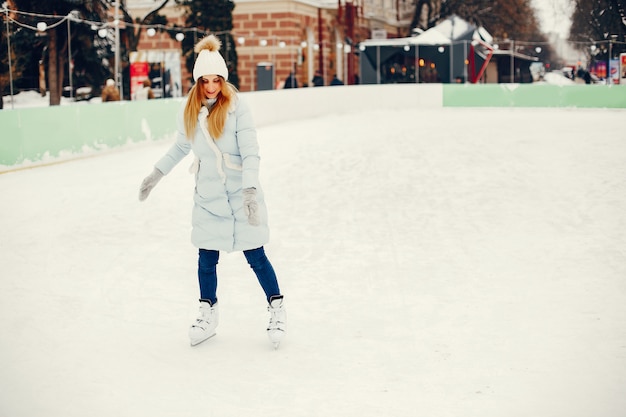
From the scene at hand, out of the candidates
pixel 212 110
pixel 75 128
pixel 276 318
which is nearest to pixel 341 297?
pixel 276 318

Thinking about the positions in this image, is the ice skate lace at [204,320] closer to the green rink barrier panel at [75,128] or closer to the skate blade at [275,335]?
the skate blade at [275,335]

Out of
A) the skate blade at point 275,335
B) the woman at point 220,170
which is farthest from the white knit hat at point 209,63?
the skate blade at point 275,335

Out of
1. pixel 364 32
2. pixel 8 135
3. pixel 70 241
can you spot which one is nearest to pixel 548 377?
pixel 70 241

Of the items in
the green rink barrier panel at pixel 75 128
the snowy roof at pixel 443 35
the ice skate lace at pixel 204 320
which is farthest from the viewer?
the snowy roof at pixel 443 35

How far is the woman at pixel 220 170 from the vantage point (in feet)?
15.6

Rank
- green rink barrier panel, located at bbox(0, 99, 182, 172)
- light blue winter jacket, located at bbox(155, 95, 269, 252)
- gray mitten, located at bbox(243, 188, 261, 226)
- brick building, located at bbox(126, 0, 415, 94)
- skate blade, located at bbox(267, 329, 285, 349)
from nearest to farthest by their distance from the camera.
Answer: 1. gray mitten, located at bbox(243, 188, 261, 226)
2. light blue winter jacket, located at bbox(155, 95, 269, 252)
3. skate blade, located at bbox(267, 329, 285, 349)
4. green rink barrier panel, located at bbox(0, 99, 182, 172)
5. brick building, located at bbox(126, 0, 415, 94)

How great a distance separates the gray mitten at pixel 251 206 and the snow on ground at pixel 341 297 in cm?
69

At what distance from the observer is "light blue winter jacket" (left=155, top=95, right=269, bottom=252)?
4.79m

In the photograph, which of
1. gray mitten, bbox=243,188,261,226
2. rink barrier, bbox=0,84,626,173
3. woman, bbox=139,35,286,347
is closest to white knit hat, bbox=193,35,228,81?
woman, bbox=139,35,286,347

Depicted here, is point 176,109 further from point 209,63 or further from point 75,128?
point 209,63

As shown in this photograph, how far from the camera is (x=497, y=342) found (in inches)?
199

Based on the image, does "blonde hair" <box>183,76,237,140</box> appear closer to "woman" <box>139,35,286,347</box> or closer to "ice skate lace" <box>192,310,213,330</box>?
"woman" <box>139,35,286,347</box>

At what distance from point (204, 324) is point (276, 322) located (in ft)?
1.23

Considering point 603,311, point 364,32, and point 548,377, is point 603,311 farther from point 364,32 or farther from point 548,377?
point 364,32
